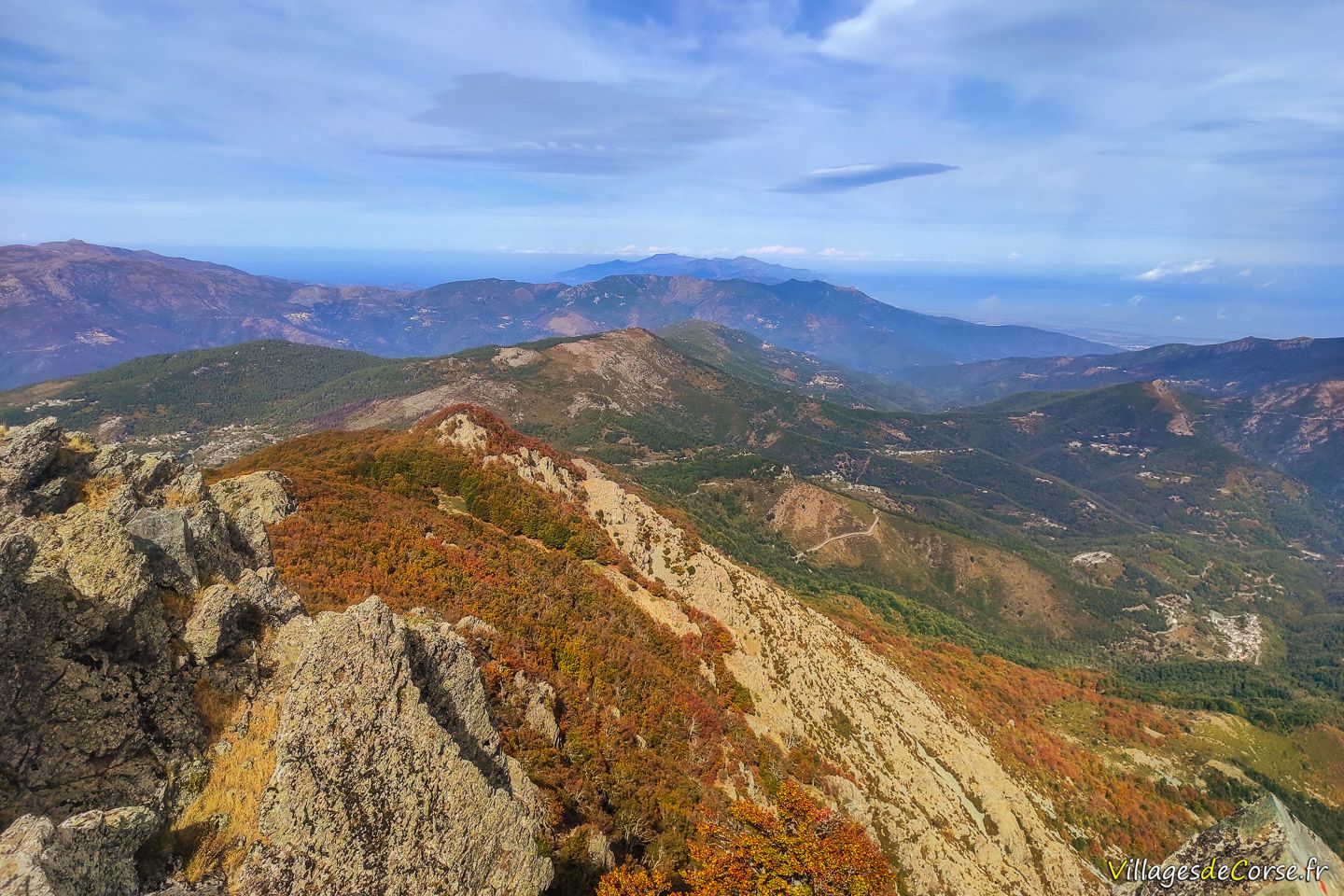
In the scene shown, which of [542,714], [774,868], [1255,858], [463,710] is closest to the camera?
[1255,858]

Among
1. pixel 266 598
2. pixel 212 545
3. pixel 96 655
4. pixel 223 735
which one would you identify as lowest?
pixel 223 735

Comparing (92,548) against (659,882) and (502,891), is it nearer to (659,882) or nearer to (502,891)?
(502,891)

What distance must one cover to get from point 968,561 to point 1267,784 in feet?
319

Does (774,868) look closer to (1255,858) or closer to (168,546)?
Result: (1255,858)

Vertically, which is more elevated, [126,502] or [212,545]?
[126,502]

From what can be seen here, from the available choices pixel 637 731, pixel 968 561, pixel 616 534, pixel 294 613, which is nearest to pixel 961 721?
pixel 616 534

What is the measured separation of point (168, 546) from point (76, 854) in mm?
9371

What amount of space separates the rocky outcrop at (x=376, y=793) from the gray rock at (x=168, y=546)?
4.59 meters

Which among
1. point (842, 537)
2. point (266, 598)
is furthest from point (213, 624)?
point (842, 537)

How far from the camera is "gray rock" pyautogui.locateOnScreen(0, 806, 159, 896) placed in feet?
21.6

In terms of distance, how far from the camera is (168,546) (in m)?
14.4

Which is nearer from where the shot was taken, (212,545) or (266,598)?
(266,598)

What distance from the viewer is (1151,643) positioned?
7018 inches

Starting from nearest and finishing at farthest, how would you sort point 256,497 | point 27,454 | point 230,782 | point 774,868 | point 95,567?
point 230,782 < point 95,567 < point 774,868 < point 27,454 < point 256,497
